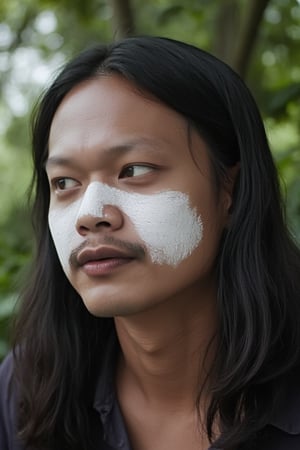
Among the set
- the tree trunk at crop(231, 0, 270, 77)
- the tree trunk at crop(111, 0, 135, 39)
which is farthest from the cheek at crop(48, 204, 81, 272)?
the tree trunk at crop(231, 0, 270, 77)

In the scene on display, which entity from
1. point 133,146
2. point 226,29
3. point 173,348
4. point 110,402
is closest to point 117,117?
point 133,146

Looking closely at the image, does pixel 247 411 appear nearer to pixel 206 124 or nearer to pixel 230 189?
pixel 230 189

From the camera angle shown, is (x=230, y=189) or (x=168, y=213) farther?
(x=230, y=189)

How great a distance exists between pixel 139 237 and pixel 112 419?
23.6 inches

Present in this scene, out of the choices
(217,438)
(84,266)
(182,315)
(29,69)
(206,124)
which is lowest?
(217,438)

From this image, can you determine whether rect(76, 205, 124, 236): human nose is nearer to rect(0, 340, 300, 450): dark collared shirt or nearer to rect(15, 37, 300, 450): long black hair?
rect(15, 37, 300, 450): long black hair

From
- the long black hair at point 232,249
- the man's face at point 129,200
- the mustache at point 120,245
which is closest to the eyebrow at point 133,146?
the man's face at point 129,200

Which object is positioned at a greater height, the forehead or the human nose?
the forehead

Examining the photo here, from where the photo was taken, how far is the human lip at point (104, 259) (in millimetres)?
2314

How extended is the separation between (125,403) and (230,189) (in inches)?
27.7

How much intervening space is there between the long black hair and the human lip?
318mm

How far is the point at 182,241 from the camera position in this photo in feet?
7.84

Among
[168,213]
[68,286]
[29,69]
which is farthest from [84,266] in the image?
[29,69]

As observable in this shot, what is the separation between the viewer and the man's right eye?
2.43m
